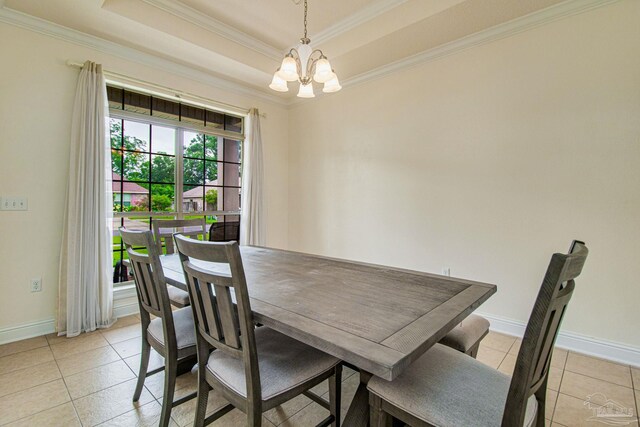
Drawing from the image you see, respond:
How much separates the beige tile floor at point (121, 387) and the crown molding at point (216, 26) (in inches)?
115

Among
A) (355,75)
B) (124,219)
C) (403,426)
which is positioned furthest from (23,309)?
(355,75)

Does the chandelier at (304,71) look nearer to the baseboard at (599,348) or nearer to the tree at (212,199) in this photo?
the tree at (212,199)

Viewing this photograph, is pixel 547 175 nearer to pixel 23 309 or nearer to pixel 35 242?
pixel 35 242

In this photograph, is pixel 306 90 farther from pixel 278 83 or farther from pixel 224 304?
pixel 224 304

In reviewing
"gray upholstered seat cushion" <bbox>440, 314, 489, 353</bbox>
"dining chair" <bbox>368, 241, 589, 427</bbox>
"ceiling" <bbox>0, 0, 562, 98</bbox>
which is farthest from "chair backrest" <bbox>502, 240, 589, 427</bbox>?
"ceiling" <bbox>0, 0, 562, 98</bbox>

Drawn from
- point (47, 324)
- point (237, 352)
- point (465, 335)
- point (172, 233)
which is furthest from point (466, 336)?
point (47, 324)

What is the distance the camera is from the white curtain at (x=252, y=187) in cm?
Answer: 392

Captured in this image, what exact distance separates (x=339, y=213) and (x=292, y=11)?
2.27 metres

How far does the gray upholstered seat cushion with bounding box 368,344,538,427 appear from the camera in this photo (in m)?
0.90

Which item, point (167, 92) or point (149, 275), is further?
point (167, 92)

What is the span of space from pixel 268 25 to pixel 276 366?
3087 millimetres

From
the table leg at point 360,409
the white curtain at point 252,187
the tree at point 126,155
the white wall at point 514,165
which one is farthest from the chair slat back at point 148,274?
the white wall at point 514,165

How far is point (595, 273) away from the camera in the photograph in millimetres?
2252

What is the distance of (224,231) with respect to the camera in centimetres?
400
